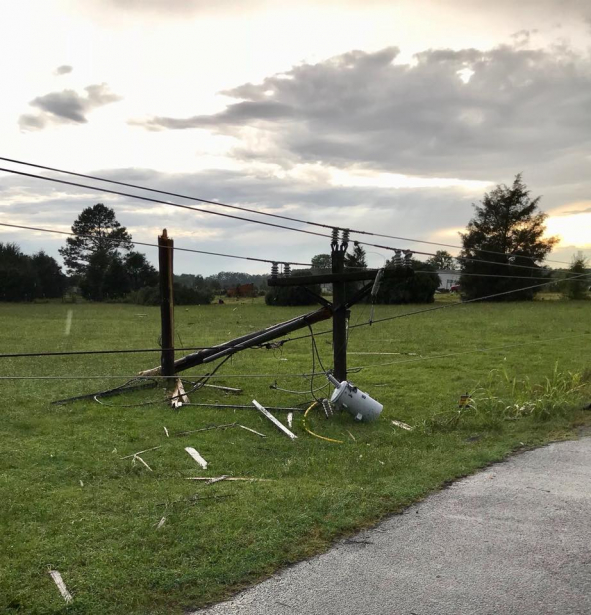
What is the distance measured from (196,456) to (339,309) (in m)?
3.46

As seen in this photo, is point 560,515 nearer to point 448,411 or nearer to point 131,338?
point 448,411

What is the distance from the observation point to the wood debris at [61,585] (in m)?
3.53

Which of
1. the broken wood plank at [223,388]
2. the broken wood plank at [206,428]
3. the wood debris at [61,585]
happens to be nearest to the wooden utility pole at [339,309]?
the broken wood plank at [206,428]

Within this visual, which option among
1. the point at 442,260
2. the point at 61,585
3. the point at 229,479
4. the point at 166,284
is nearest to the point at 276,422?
the point at 229,479

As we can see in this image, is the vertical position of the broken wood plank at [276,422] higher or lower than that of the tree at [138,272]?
lower

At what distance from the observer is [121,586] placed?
145 inches

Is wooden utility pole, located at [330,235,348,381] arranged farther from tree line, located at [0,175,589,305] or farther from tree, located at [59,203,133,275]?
tree, located at [59,203,133,275]

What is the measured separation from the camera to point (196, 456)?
6723mm

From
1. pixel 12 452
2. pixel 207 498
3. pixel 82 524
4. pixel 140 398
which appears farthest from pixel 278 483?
pixel 140 398

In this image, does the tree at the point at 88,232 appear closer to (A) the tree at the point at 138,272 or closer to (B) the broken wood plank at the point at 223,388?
(A) the tree at the point at 138,272

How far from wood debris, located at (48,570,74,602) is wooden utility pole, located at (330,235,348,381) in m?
5.73

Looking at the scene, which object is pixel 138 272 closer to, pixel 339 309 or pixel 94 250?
pixel 94 250

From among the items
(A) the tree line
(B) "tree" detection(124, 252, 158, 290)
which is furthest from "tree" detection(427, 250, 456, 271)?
(B) "tree" detection(124, 252, 158, 290)

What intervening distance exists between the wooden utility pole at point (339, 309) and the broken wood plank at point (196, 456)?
298 centimetres
